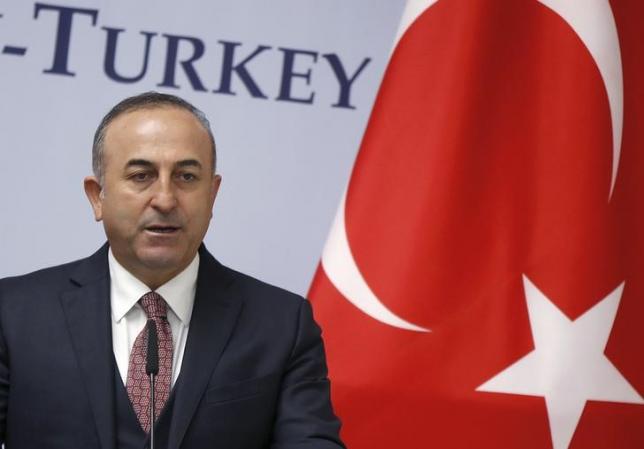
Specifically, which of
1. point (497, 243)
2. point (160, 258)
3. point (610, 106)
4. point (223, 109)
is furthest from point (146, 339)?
point (610, 106)

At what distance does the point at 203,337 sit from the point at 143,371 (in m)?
0.13

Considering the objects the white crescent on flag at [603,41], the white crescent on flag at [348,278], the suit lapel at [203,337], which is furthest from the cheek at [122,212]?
the white crescent on flag at [603,41]

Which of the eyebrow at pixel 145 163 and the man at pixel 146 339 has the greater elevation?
the eyebrow at pixel 145 163

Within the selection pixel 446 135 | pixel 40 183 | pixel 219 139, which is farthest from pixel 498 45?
pixel 40 183

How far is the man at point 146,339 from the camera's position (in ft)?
5.55

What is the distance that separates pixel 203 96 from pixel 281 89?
26 centimetres

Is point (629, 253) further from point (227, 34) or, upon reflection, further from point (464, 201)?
point (227, 34)

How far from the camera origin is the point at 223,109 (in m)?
3.02

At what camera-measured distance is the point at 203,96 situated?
3.01m

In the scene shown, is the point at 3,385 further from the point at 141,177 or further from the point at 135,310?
the point at 141,177

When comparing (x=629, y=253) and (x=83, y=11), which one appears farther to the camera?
(x=83, y=11)

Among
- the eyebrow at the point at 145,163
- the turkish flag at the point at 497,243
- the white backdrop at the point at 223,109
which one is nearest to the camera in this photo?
the eyebrow at the point at 145,163

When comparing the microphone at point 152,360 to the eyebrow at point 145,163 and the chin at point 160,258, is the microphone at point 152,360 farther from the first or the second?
the eyebrow at point 145,163

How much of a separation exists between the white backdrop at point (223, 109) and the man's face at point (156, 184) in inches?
49.6
